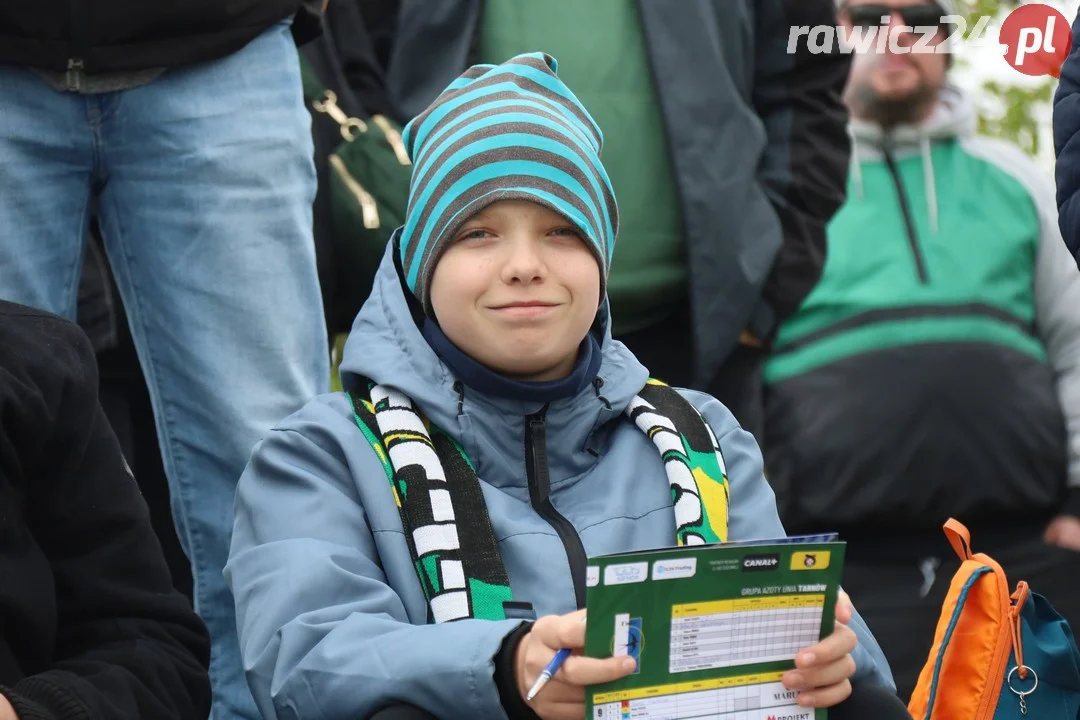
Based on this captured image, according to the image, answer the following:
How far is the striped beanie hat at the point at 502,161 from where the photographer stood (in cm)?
255

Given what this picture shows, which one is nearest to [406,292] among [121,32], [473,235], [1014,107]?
[473,235]

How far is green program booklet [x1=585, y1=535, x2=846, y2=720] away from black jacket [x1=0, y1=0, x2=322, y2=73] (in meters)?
1.29

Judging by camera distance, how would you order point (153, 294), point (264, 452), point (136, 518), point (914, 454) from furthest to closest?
point (914, 454) < point (153, 294) < point (264, 452) < point (136, 518)

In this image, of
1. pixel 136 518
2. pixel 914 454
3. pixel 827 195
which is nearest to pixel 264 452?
pixel 136 518

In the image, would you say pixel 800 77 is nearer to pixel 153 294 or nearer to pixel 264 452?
pixel 153 294

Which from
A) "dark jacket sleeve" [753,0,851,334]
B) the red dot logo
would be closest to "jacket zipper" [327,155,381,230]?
"dark jacket sleeve" [753,0,851,334]

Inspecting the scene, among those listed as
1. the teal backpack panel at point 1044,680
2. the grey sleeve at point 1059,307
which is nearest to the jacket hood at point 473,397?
the teal backpack panel at point 1044,680

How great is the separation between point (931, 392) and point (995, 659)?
5.06 feet

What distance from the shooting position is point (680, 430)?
2598 millimetres

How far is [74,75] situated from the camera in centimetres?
279

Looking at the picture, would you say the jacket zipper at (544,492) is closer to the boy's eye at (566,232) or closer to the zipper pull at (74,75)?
the boy's eye at (566,232)

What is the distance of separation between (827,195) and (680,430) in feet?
4.61

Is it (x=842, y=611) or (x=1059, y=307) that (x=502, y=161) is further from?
(x=1059, y=307)

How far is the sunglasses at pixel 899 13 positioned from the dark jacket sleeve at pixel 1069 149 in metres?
1.49
